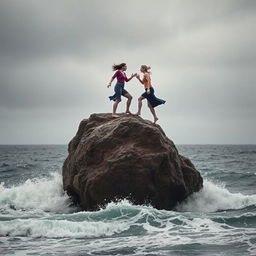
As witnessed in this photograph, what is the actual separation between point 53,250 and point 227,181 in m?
14.4

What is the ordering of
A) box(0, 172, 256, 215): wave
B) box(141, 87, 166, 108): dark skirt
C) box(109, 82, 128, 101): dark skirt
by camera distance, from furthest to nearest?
box(141, 87, 166, 108): dark skirt → box(109, 82, 128, 101): dark skirt → box(0, 172, 256, 215): wave

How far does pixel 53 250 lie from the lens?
768 centimetres

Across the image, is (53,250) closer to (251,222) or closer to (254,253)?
(254,253)

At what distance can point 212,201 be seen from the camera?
13.3 metres

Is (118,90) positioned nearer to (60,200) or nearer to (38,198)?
(60,200)

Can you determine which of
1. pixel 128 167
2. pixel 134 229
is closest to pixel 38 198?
pixel 128 167

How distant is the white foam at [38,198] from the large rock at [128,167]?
1117 mm

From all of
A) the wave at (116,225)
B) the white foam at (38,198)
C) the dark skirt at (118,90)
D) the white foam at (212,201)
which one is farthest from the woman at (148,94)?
the white foam at (38,198)

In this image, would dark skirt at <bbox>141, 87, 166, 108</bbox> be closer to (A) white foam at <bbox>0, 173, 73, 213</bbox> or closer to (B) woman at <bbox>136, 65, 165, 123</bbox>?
(B) woman at <bbox>136, 65, 165, 123</bbox>

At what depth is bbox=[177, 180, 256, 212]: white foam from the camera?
1246 cm

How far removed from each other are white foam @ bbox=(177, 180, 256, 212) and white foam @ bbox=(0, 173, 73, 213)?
12.4ft

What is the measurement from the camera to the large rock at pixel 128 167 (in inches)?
433

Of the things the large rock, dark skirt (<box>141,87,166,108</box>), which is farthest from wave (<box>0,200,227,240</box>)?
dark skirt (<box>141,87,166,108</box>)

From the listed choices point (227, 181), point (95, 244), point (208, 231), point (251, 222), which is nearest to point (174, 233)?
point (208, 231)
